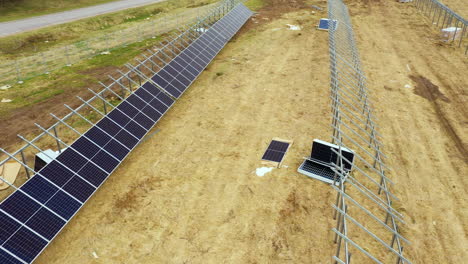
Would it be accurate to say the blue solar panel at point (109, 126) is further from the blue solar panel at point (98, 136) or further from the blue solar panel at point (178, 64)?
the blue solar panel at point (178, 64)

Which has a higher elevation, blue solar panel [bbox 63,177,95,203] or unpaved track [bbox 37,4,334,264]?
blue solar panel [bbox 63,177,95,203]

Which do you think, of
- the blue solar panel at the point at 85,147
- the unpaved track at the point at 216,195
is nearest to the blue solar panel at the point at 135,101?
the unpaved track at the point at 216,195

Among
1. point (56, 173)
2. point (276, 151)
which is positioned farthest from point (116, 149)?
point (276, 151)

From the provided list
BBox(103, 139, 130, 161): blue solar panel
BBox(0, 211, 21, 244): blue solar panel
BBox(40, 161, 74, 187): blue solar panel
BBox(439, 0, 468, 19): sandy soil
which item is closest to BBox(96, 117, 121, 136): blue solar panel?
BBox(103, 139, 130, 161): blue solar panel

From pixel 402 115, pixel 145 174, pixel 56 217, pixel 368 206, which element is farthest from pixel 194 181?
pixel 402 115

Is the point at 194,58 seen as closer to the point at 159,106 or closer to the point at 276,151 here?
the point at 159,106

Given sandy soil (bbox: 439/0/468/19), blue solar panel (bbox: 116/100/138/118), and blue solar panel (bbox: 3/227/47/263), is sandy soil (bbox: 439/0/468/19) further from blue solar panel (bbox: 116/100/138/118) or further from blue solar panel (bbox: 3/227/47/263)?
A: blue solar panel (bbox: 3/227/47/263)

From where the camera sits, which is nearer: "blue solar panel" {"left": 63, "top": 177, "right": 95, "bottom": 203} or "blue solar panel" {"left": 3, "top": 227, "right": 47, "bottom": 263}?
"blue solar panel" {"left": 3, "top": 227, "right": 47, "bottom": 263}
